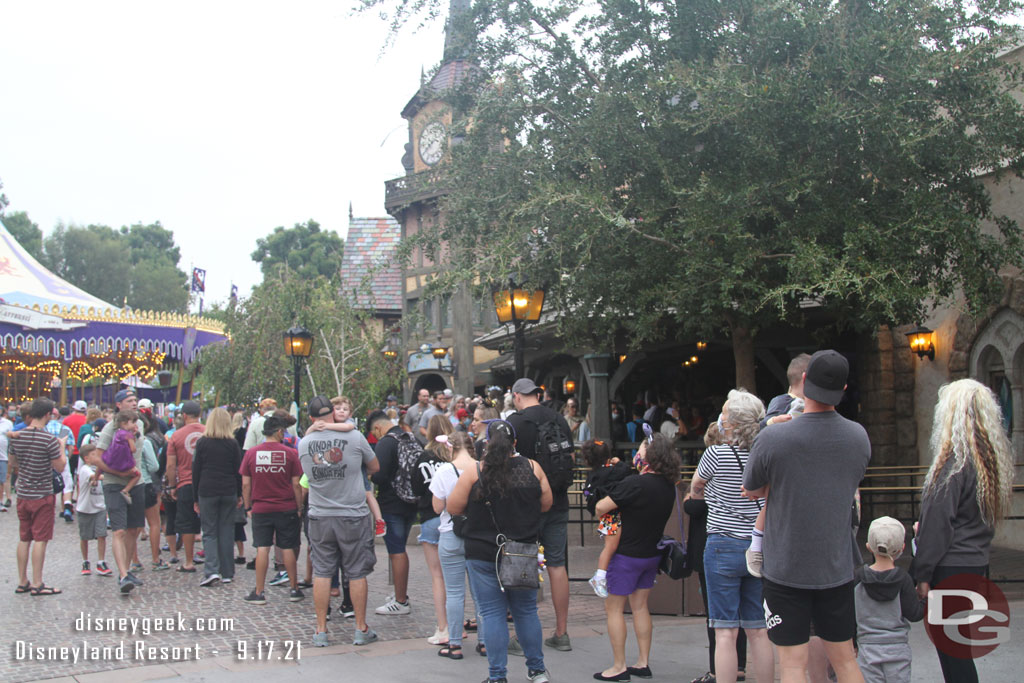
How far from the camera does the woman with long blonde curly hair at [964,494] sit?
4543 mm

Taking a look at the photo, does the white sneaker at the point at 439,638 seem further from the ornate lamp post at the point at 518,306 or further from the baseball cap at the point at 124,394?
the baseball cap at the point at 124,394

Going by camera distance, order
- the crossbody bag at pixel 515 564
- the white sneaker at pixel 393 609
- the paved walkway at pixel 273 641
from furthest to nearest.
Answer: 1. the white sneaker at pixel 393 609
2. the paved walkway at pixel 273 641
3. the crossbody bag at pixel 515 564

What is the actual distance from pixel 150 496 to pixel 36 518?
170cm

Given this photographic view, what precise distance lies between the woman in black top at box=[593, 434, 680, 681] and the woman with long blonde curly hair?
1795 millimetres

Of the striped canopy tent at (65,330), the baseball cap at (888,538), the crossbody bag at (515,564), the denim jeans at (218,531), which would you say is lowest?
the denim jeans at (218,531)

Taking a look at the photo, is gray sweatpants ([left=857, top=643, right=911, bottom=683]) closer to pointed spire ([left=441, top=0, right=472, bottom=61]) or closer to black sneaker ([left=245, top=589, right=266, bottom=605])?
black sneaker ([left=245, top=589, right=266, bottom=605])

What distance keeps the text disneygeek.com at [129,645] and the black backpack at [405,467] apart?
67.9 inches

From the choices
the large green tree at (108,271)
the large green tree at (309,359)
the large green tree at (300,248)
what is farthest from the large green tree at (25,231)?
the large green tree at (309,359)

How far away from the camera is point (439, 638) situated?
6977mm

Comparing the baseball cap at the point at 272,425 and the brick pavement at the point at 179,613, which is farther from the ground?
the baseball cap at the point at 272,425

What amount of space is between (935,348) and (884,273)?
4.83m

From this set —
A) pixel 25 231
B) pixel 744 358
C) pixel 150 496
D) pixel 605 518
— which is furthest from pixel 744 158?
pixel 25 231

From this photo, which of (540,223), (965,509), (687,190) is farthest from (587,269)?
(965,509)

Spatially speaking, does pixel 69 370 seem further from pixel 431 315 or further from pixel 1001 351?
pixel 1001 351
